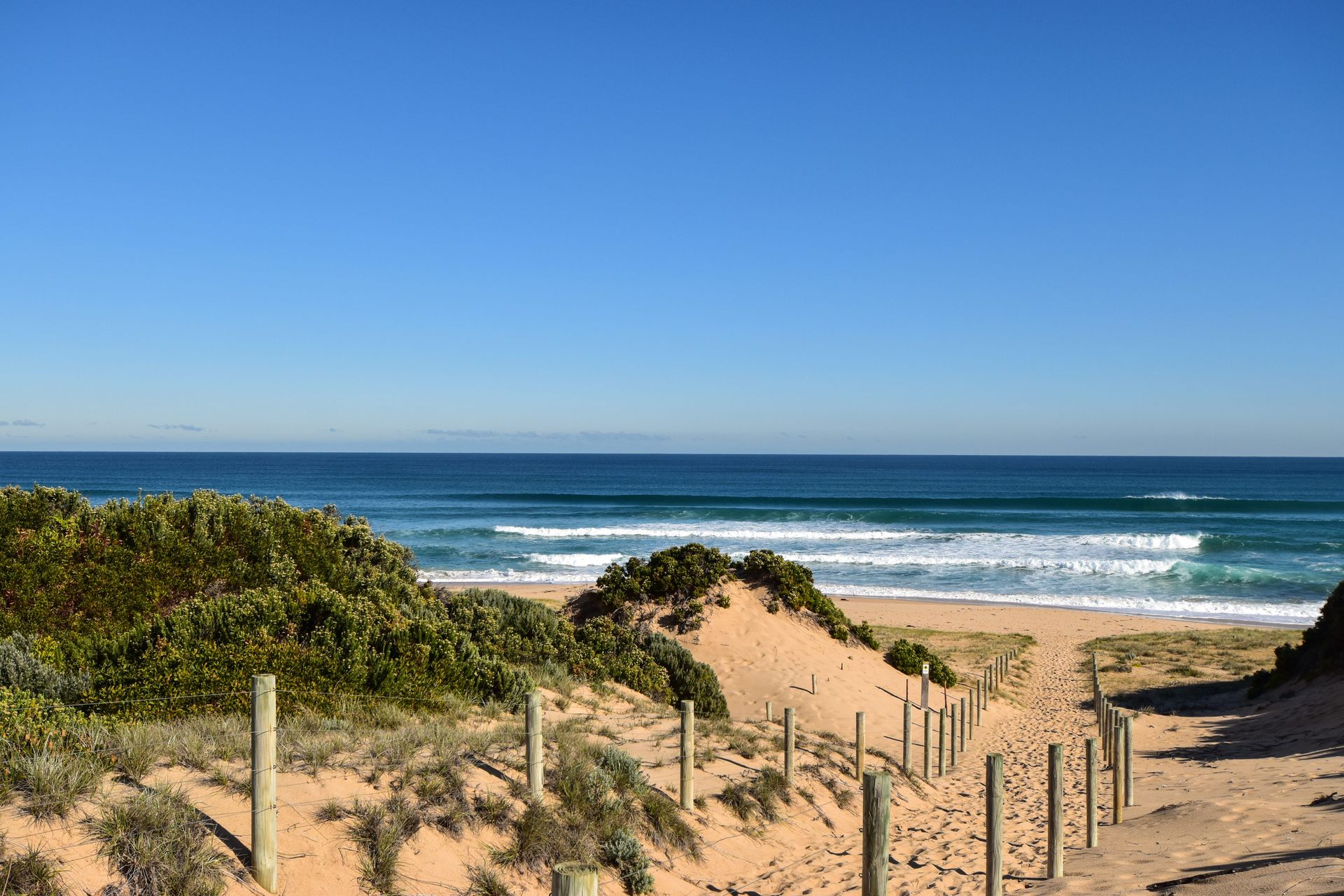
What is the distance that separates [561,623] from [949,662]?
40.9 feet

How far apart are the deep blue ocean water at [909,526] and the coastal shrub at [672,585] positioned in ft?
57.6

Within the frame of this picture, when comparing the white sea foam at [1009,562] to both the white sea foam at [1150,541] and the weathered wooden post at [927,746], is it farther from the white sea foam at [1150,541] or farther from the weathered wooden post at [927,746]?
the weathered wooden post at [927,746]

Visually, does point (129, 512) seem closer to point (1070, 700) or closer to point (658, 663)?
point (658, 663)

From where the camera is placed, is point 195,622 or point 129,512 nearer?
point 195,622

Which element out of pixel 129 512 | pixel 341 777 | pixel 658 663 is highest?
pixel 129 512

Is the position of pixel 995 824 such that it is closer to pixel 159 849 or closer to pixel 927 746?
pixel 159 849

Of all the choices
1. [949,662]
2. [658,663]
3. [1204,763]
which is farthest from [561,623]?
[949,662]

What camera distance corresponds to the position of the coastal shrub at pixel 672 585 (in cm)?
1994

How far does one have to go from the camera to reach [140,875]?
491 cm

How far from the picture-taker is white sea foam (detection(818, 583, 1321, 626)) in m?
31.3

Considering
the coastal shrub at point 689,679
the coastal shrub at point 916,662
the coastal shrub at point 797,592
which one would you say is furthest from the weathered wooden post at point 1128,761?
the coastal shrub at point 797,592

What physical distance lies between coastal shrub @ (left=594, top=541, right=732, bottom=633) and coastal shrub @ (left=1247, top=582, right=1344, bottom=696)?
40.7 feet

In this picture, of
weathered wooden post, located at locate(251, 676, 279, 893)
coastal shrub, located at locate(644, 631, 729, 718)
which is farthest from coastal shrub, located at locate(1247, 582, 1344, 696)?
weathered wooden post, located at locate(251, 676, 279, 893)

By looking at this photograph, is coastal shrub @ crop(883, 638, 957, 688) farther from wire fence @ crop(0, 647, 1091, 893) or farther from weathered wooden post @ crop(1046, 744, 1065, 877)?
weathered wooden post @ crop(1046, 744, 1065, 877)
